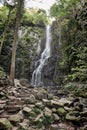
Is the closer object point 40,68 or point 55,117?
point 55,117

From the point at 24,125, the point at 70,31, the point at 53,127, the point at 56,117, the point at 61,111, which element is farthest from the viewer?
the point at 70,31

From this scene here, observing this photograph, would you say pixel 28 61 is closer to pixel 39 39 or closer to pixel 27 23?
pixel 39 39

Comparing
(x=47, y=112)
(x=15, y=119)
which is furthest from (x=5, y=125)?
(x=47, y=112)

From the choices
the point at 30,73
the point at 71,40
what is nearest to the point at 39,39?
the point at 30,73

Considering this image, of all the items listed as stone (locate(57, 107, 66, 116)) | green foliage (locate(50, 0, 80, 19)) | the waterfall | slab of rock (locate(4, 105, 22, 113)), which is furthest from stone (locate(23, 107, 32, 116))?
the waterfall

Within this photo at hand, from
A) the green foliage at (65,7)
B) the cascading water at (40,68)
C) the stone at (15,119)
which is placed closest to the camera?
the stone at (15,119)

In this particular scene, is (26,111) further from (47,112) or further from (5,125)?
(5,125)

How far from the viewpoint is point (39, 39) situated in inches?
819

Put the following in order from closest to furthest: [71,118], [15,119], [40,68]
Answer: [15,119] < [71,118] < [40,68]

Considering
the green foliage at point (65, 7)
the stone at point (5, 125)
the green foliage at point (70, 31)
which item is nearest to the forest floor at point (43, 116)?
the stone at point (5, 125)

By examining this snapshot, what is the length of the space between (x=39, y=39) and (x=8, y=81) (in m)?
11.6

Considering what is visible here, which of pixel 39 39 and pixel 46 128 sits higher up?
pixel 39 39

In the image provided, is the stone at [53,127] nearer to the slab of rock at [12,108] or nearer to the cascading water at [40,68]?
the slab of rock at [12,108]

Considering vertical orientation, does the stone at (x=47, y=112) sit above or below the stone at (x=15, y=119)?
below
